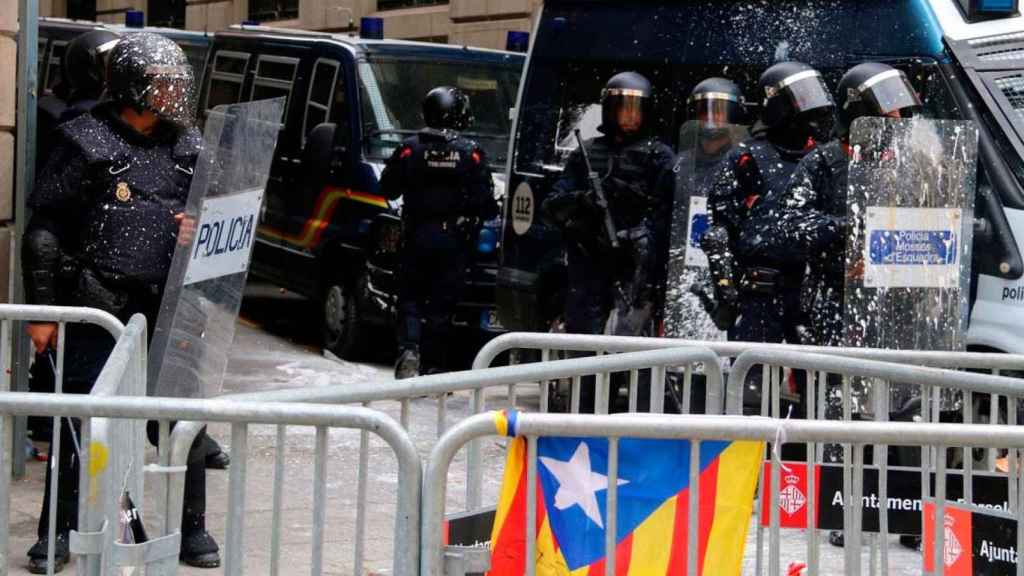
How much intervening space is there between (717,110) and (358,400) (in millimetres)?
4825

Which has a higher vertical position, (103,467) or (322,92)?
(322,92)

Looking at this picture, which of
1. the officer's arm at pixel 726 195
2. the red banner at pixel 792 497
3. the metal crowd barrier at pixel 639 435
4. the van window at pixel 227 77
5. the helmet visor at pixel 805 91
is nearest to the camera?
the metal crowd barrier at pixel 639 435

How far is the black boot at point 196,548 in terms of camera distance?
5719 millimetres

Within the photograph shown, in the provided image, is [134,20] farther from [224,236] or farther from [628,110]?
[224,236]

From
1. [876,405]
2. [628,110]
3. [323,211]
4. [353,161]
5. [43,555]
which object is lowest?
[43,555]

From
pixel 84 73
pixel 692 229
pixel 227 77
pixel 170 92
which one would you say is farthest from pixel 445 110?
pixel 170 92

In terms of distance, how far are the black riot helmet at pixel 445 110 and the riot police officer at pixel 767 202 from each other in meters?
2.88

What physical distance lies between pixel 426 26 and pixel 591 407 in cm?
1277

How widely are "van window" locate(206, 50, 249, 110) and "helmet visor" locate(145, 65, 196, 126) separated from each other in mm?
7257

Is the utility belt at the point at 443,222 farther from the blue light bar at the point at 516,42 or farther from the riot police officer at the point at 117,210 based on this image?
the riot police officer at the point at 117,210

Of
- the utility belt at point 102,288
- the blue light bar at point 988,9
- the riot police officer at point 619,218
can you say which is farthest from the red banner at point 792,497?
the riot police officer at point 619,218

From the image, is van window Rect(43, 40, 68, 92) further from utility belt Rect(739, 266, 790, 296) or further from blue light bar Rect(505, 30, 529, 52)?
utility belt Rect(739, 266, 790, 296)

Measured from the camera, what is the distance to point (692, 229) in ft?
26.3

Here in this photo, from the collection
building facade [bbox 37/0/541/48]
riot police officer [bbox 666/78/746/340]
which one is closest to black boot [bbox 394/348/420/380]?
riot police officer [bbox 666/78/746/340]
